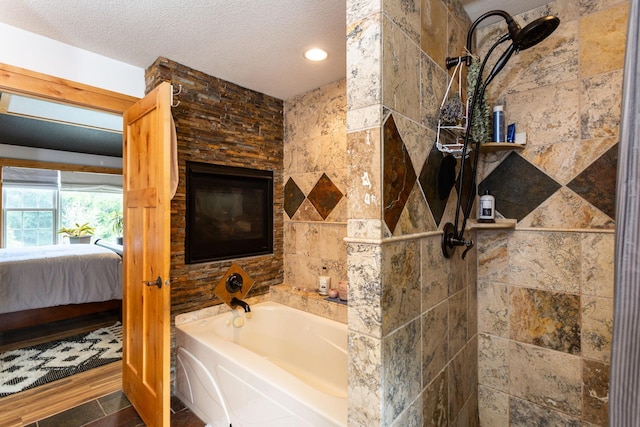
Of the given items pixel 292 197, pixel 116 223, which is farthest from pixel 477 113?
pixel 116 223

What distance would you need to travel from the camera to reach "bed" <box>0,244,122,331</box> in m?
3.15

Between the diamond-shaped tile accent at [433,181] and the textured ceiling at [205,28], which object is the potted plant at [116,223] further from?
the diamond-shaped tile accent at [433,181]

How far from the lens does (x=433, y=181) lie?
4.35ft

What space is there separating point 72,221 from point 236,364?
622cm

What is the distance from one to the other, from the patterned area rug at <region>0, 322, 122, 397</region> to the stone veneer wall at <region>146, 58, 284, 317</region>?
1.23 m

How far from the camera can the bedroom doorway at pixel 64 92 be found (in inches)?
70.2

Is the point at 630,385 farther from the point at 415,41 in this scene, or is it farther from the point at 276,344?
the point at 276,344

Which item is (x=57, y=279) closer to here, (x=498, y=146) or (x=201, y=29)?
(x=201, y=29)

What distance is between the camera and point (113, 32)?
1852 millimetres

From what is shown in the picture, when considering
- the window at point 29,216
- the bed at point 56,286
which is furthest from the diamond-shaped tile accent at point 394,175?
the window at point 29,216

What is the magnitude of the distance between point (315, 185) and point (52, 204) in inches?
234

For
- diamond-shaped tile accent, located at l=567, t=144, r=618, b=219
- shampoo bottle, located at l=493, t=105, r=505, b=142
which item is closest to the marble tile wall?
diamond-shaped tile accent, located at l=567, t=144, r=618, b=219

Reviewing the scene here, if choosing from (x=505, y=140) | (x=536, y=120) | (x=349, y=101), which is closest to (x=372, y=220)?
(x=349, y=101)

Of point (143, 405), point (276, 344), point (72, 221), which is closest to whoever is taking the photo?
point (143, 405)
